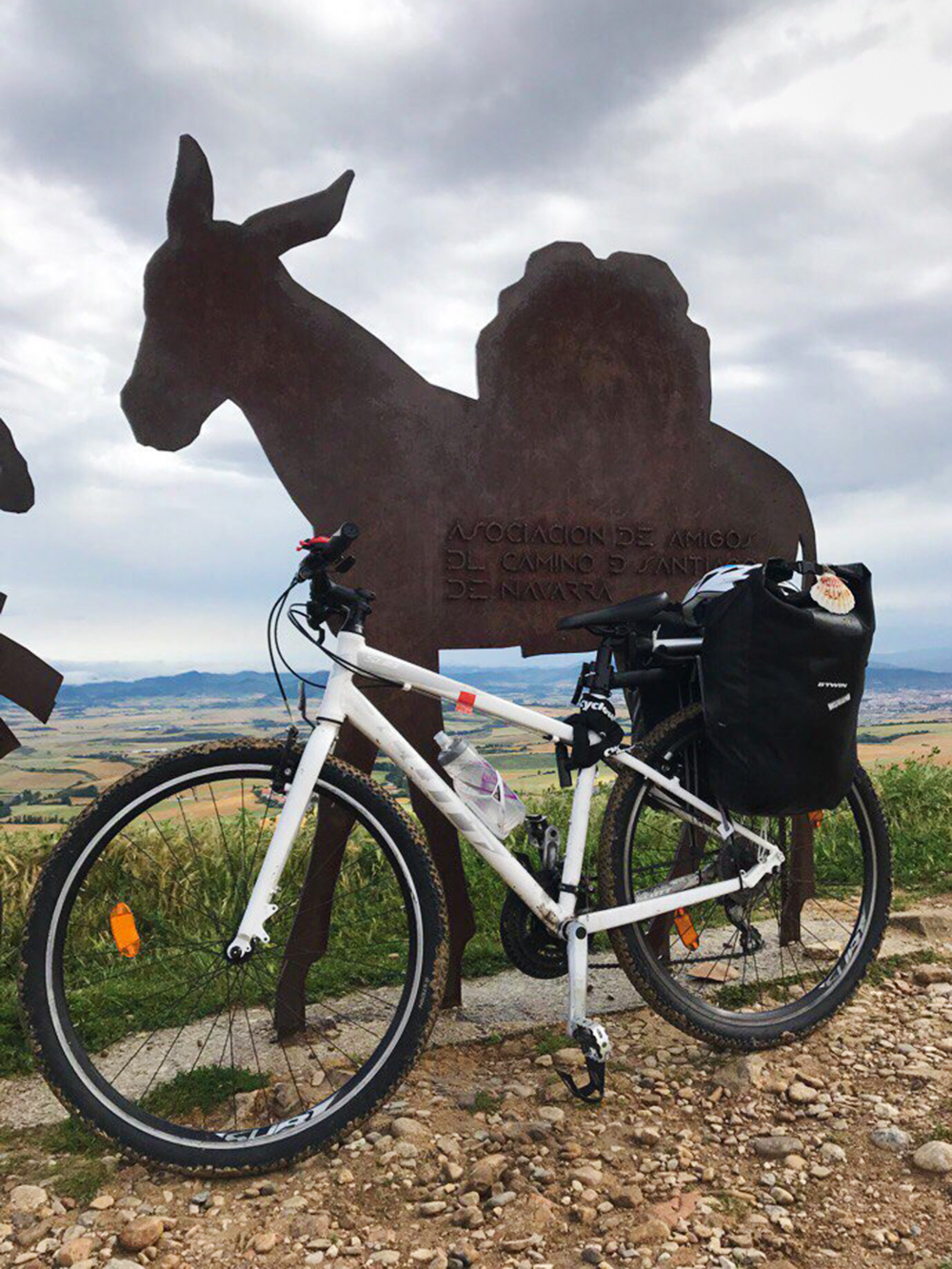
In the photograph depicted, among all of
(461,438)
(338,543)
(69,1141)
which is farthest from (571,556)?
(69,1141)

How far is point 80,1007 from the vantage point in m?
3.61

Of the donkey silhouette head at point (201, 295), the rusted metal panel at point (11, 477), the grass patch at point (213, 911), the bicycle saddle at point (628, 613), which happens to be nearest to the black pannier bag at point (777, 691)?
the bicycle saddle at point (628, 613)

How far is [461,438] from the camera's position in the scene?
3.74m

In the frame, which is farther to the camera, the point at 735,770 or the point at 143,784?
the point at 735,770

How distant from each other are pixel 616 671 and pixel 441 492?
95 cm

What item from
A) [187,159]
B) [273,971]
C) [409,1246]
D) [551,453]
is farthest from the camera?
[551,453]

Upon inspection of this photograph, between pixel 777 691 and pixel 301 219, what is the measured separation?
232 centimetres

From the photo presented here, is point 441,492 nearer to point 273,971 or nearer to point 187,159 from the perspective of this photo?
point 187,159

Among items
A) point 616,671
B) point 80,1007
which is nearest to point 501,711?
point 616,671

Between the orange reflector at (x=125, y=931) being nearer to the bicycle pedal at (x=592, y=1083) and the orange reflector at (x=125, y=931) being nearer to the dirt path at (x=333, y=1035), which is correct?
the dirt path at (x=333, y=1035)

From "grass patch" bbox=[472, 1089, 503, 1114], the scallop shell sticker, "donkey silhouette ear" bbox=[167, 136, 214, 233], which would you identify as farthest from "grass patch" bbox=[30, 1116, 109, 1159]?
"donkey silhouette ear" bbox=[167, 136, 214, 233]

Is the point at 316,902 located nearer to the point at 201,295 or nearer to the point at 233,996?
the point at 233,996

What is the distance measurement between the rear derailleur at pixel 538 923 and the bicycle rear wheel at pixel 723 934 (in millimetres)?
159

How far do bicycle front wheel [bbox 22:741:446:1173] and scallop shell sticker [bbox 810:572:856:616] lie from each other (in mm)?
1461
